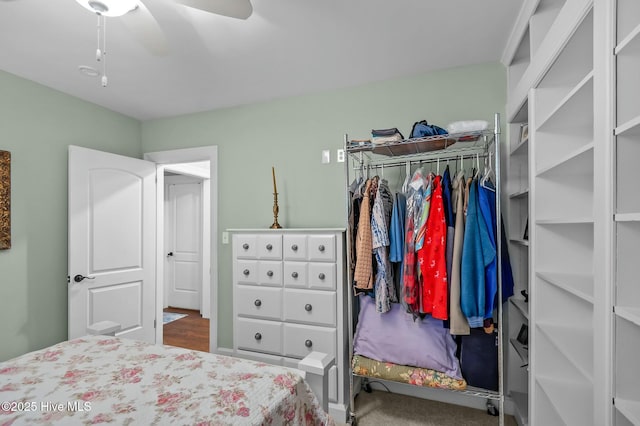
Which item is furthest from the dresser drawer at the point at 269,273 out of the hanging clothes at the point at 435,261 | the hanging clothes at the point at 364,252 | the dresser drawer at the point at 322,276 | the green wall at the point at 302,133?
the hanging clothes at the point at 435,261

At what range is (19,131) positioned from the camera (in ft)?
7.92

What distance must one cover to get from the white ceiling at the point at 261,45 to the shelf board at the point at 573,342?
1577 millimetres

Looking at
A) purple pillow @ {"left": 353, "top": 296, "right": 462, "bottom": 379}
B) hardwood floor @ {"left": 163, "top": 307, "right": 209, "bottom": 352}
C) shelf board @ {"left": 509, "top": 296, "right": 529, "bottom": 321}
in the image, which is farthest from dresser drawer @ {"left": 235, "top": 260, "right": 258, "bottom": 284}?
shelf board @ {"left": 509, "top": 296, "right": 529, "bottom": 321}

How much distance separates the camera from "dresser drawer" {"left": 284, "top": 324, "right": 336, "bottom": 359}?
2223mm

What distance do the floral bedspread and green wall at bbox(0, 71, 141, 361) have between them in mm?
1330

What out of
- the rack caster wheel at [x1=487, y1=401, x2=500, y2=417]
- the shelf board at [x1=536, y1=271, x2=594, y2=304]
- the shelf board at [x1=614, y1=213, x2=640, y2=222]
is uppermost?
the shelf board at [x1=614, y1=213, x2=640, y2=222]

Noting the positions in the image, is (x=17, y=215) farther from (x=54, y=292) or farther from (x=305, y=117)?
(x=305, y=117)

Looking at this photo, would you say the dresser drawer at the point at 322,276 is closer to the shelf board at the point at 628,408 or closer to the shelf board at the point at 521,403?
the shelf board at the point at 521,403

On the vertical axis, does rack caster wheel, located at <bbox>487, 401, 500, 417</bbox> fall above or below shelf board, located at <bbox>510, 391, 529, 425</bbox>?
below

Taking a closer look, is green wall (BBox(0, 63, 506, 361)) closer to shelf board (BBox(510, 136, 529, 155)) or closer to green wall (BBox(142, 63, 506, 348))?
green wall (BBox(142, 63, 506, 348))

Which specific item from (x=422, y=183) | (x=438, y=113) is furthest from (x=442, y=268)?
(x=438, y=113)

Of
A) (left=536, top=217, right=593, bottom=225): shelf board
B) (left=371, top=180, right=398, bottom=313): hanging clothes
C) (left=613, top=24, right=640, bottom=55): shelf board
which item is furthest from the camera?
(left=371, top=180, right=398, bottom=313): hanging clothes

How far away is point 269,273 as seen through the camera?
7.97 feet

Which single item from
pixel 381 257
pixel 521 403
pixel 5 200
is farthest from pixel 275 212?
pixel 521 403
